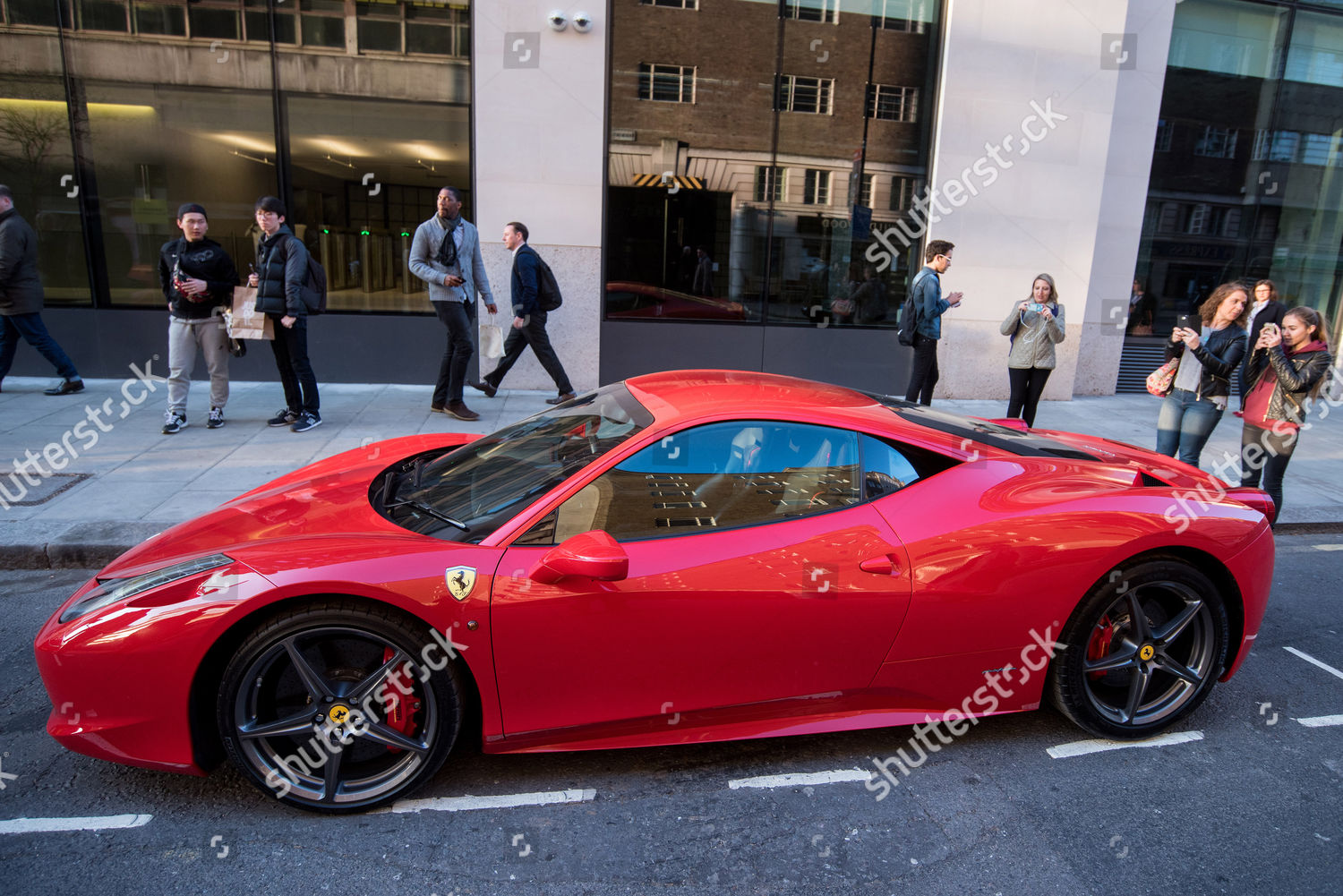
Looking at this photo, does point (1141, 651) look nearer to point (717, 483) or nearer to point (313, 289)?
point (717, 483)

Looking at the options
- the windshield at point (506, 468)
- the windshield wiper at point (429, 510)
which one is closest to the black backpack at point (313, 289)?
the windshield at point (506, 468)

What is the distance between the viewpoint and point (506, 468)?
3189mm

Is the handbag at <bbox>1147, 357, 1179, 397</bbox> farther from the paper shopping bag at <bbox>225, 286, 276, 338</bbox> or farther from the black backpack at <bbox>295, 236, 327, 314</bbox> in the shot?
the paper shopping bag at <bbox>225, 286, 276, 338</bbox>

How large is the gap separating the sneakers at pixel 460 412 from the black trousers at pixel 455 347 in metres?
0.04

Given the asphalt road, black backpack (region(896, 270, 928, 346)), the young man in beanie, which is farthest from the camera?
black backpack (region(896, 270, 928, 346))

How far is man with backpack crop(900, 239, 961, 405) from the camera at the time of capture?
7496mm

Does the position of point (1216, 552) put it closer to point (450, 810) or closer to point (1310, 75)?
point (450, 810)

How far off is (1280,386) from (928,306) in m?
2.81

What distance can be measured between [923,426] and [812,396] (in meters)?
0.45

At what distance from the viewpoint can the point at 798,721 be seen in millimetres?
2883

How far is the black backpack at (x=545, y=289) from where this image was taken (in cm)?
823

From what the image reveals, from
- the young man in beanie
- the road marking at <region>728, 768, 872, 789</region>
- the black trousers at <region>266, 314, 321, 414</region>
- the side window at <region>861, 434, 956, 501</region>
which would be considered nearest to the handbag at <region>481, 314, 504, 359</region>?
the black trousers at <region>266, 314, 321, 414</region>

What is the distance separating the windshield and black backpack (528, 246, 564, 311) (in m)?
4.81

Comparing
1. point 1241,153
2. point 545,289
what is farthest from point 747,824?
point 1241,153
